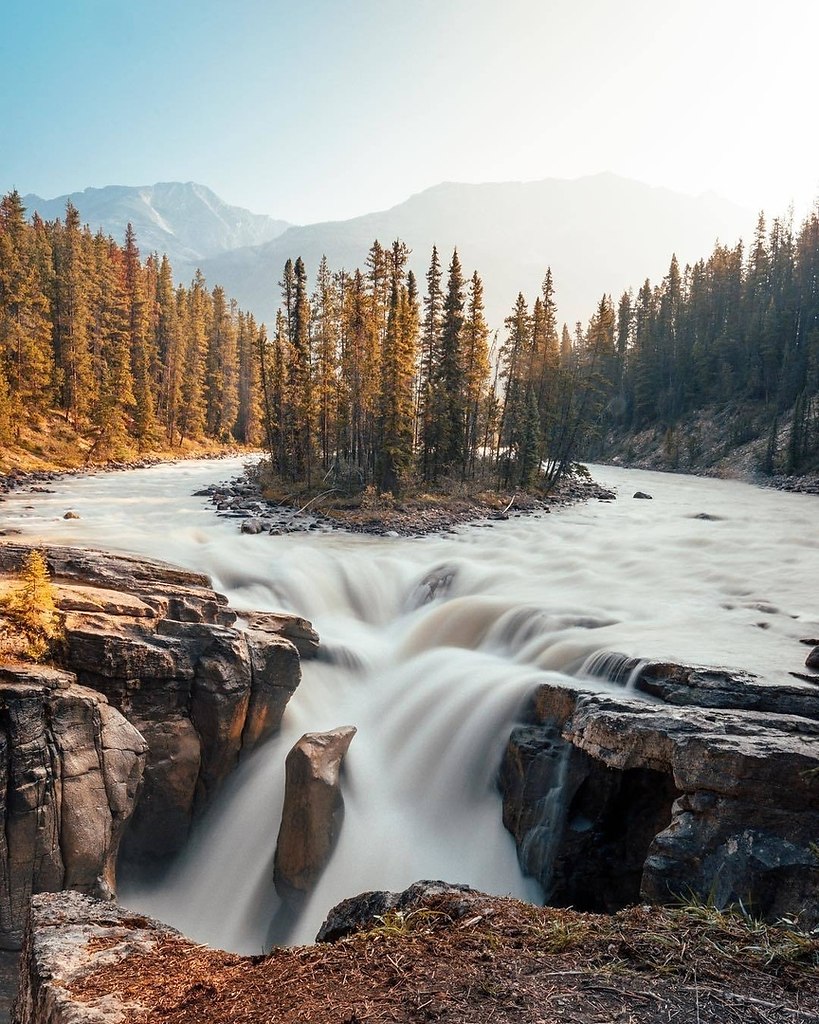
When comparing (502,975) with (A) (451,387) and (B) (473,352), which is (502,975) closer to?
(A) (451,387)

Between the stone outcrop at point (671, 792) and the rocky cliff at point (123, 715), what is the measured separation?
4.89 m

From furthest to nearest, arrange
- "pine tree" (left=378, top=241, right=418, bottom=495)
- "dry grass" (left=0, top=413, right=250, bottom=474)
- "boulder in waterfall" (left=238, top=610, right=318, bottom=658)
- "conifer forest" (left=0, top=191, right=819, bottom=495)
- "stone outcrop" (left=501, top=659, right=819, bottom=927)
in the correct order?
"dry grass" (left=0, top=413, right=250, bottom=474) → "conifer forest" (left=0, top=191, right=819, bottom=495) → "pine tree" (left=378, top=241, right=418, bottom=495) → "boulder in waterfall" (left=238, top=610, right=318, bottom=658) → "stone outcrop" (left=501, top=659, right=819, bottom=927)

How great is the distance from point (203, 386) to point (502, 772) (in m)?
66.0

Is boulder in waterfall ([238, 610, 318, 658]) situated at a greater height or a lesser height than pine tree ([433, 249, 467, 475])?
lesser

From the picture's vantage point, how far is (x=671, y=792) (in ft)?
27.4

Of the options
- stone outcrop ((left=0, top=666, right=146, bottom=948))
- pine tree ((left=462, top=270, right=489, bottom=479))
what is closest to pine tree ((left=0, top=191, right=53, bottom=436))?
pine tree ((left=462, top=270, right=489, bottom=479))

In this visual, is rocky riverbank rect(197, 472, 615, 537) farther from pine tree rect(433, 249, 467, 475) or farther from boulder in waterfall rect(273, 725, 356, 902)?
boulder in waterfall rect(273, 725, 356, 902)

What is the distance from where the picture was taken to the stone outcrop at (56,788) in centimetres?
787

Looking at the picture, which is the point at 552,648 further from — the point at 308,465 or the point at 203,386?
the point at 203,386

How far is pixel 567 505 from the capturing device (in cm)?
3741

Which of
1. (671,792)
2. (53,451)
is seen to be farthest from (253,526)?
(53,451)

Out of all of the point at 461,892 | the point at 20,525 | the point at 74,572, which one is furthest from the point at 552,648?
the point at 20,525

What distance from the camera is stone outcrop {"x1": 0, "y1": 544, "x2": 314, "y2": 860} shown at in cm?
977

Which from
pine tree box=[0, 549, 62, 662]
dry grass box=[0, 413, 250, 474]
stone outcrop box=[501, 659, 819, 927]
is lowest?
stone outcrop box=[501, 659, 819, 927]
